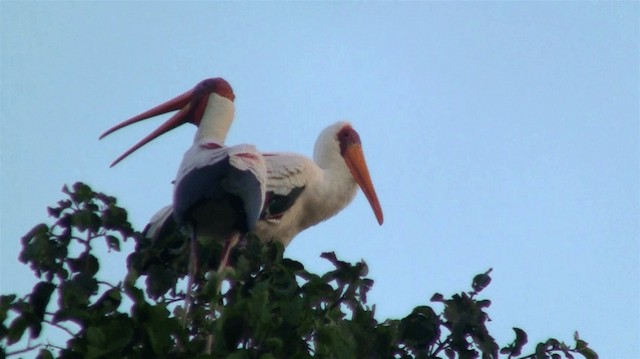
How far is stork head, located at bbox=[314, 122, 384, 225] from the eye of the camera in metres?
8.49

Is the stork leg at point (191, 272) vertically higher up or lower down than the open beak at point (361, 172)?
lower down

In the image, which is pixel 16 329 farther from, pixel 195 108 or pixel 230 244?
pixel 195 108

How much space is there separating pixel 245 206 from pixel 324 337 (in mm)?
2039

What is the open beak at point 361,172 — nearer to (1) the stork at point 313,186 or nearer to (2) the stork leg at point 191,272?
(1) the stork at point 313,186

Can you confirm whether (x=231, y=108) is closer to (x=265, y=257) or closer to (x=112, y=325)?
(x=265, y=257)

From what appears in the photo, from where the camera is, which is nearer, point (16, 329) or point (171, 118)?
point (16, 329)

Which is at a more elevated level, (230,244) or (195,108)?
(195,108)

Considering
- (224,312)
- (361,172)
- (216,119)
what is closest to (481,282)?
(224,312)

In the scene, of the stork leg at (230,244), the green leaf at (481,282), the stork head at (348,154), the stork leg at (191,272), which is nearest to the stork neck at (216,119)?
the stork leg at (230,244)

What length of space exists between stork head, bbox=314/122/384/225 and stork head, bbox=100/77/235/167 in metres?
0.96

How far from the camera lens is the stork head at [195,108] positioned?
777 cm

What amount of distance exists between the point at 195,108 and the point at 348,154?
1196 mm

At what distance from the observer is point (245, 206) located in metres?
6.39

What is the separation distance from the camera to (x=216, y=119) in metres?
7.64
